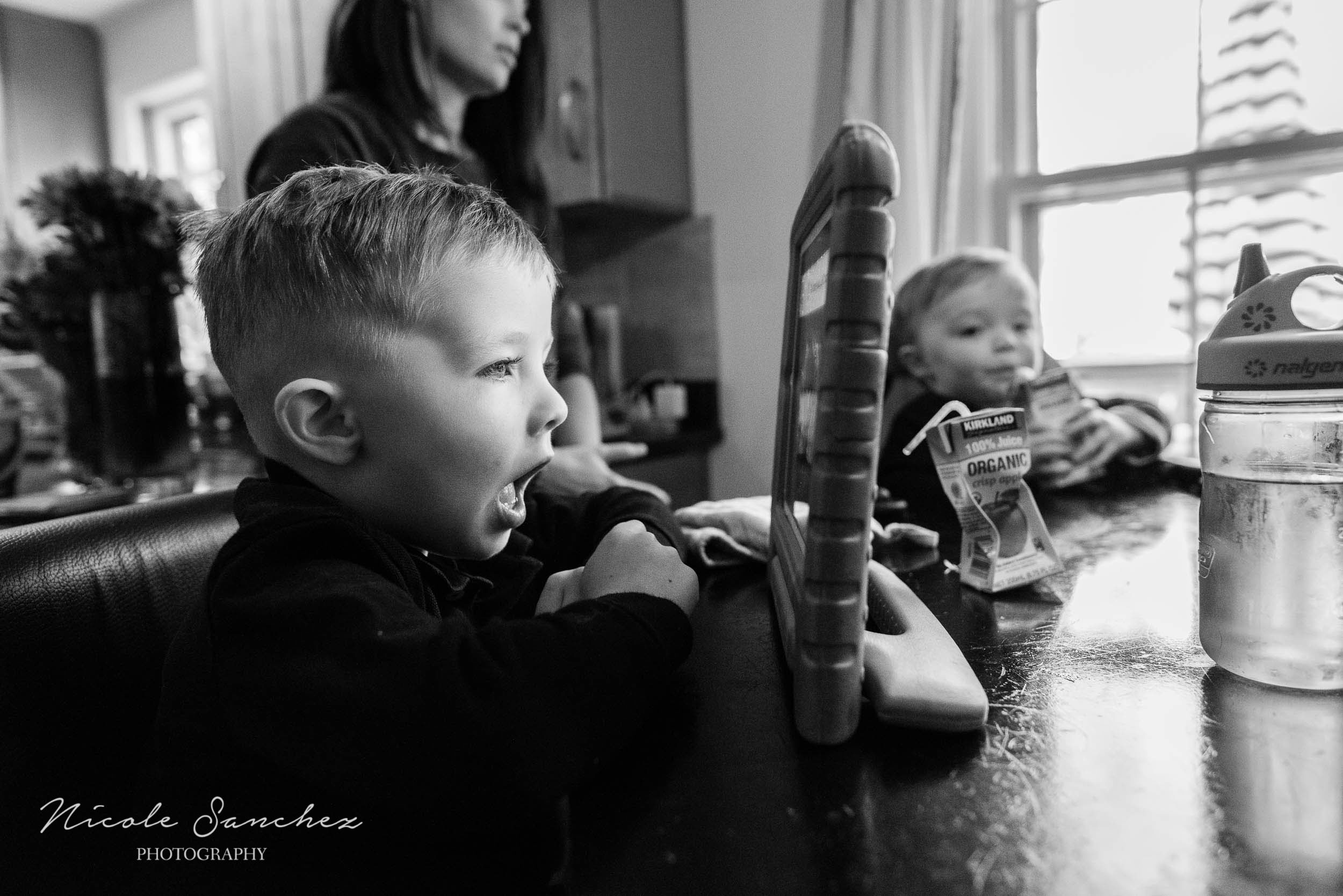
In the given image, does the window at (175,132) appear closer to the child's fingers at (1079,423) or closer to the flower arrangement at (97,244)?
the flower arrangement at (97,244)

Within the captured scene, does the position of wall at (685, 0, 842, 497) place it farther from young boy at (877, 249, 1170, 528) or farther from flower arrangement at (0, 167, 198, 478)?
flower arrangement at (0, 167, 198, 478)

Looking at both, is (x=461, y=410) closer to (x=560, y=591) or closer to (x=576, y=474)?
(x=560, y=591)

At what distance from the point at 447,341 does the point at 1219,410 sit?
524mm

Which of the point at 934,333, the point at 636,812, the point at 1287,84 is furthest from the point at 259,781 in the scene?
the point at 1287,84

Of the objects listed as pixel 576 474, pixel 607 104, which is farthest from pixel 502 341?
pixel 607 104

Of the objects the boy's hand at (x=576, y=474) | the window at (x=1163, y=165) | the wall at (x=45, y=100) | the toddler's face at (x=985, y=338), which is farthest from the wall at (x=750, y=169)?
the wall at (x=45, y=100)

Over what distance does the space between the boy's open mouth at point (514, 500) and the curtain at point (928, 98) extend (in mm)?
1777

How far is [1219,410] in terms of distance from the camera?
57 cm

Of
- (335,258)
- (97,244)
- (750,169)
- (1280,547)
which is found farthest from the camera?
(750,169)

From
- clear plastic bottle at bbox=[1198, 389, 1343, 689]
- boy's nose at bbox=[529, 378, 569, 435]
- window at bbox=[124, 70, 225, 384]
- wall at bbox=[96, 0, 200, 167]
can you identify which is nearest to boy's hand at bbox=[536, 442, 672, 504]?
boy's nose at bbox=[529, 378, 569, 435]

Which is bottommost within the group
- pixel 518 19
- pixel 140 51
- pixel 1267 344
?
pixel 1267 344

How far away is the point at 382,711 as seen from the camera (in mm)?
Result: 437

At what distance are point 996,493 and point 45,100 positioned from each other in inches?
229

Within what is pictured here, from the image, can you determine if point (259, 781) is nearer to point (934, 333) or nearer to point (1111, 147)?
point (934, 333)
